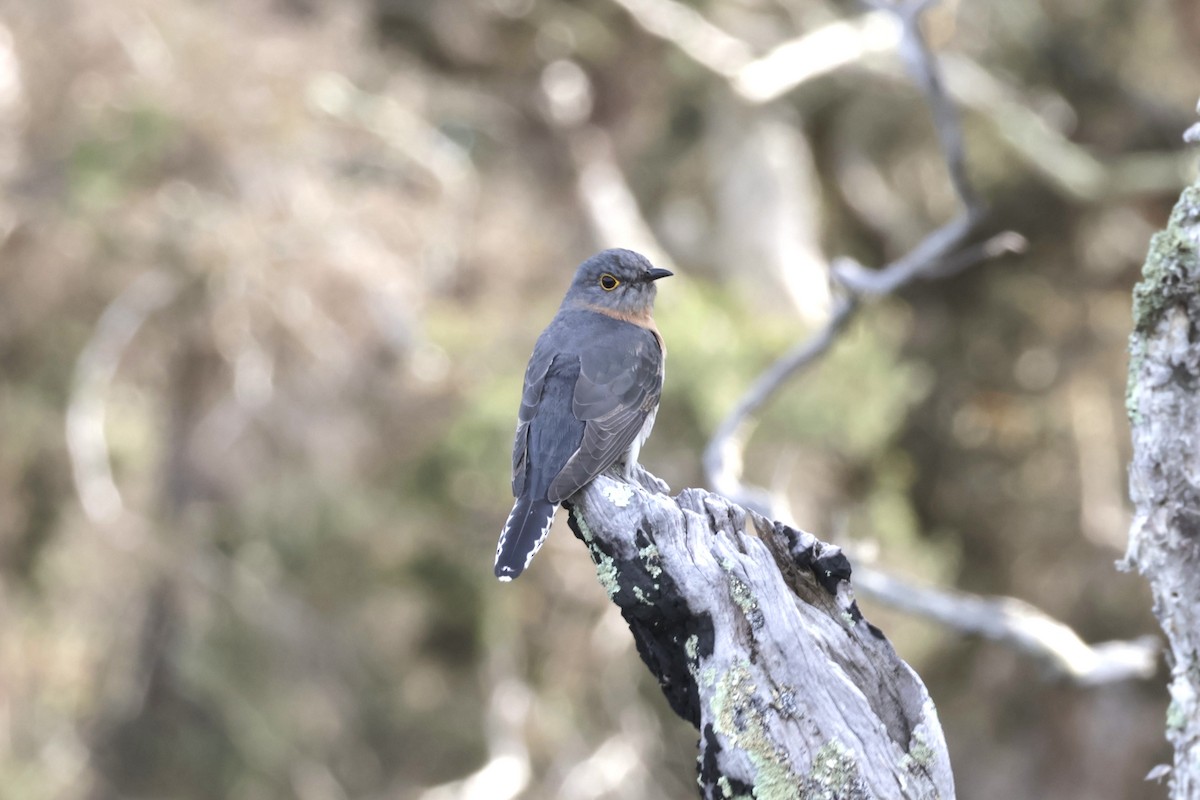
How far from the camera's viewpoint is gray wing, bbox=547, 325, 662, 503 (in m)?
4.64

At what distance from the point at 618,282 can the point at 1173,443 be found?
122 inches

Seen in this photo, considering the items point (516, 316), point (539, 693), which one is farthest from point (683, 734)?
point (516, 316)

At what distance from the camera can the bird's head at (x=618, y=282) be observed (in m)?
6.00

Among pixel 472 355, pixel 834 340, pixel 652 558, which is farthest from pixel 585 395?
pixel 472 355

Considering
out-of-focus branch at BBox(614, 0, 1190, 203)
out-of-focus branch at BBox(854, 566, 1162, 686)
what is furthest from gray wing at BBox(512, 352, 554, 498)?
out-of-focus branch at BBox(614, 0, 1190, 203)

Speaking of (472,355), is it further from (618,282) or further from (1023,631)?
(1023,631)

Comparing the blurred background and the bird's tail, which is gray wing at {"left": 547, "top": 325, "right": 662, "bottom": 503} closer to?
the bird's tail

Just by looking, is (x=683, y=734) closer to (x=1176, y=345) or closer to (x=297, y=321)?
(x=297, y=321)

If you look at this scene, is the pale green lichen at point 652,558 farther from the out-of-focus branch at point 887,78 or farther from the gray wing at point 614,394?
the out-of-focus branch at point 887,78

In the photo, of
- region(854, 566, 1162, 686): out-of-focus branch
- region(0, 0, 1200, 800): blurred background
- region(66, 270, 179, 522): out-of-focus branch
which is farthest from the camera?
region(66, 270, 179, 522): out-of-focus branch

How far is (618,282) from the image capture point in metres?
6.01

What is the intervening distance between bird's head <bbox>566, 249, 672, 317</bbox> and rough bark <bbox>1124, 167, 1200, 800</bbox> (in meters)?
2.84

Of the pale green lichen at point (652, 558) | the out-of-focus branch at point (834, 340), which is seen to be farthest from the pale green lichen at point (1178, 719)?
the out-of-focus branch at point (834, 340)

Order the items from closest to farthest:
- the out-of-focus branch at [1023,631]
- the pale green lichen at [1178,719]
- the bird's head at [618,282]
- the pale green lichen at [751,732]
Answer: the pale green lichen at [751,732]
the pale green lichen at [1178,719]
the bird's head at [618,282]
the out-of-focus branch at [1023,631]
